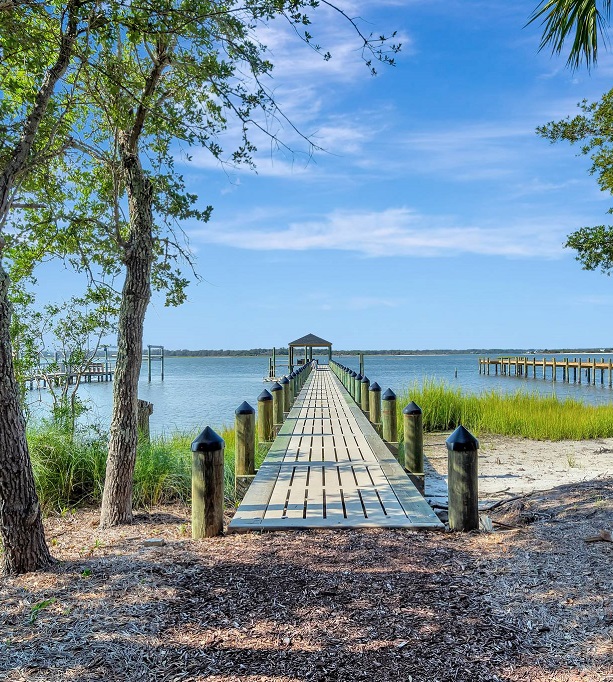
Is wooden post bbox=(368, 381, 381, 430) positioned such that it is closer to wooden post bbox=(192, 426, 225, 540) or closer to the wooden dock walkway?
the wooden dock walkway

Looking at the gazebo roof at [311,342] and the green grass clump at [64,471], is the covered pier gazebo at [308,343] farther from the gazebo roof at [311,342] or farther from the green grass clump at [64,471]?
the green grass clump at [64,471]

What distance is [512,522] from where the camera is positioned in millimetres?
5133

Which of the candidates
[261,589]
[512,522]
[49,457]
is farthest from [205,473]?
[49,457]

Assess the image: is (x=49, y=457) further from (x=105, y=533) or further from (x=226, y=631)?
(x=226, y=631)

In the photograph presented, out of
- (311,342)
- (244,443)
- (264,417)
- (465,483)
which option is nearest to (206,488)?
(244,443)

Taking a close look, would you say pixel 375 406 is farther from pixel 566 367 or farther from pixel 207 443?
pixel 566 367

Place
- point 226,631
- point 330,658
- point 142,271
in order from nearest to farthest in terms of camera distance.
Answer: point 330,658
point 226,631
point 142,271

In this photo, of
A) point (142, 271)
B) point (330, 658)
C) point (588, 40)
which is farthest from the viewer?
point (588, 40)

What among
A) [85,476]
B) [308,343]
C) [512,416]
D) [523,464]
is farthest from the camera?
[308,343]

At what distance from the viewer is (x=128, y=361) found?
19.6 feet

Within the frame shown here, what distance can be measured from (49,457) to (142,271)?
3.04m

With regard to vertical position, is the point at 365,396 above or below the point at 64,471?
above

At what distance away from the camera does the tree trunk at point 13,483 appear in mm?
3865

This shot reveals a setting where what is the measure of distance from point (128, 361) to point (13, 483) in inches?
86.3
